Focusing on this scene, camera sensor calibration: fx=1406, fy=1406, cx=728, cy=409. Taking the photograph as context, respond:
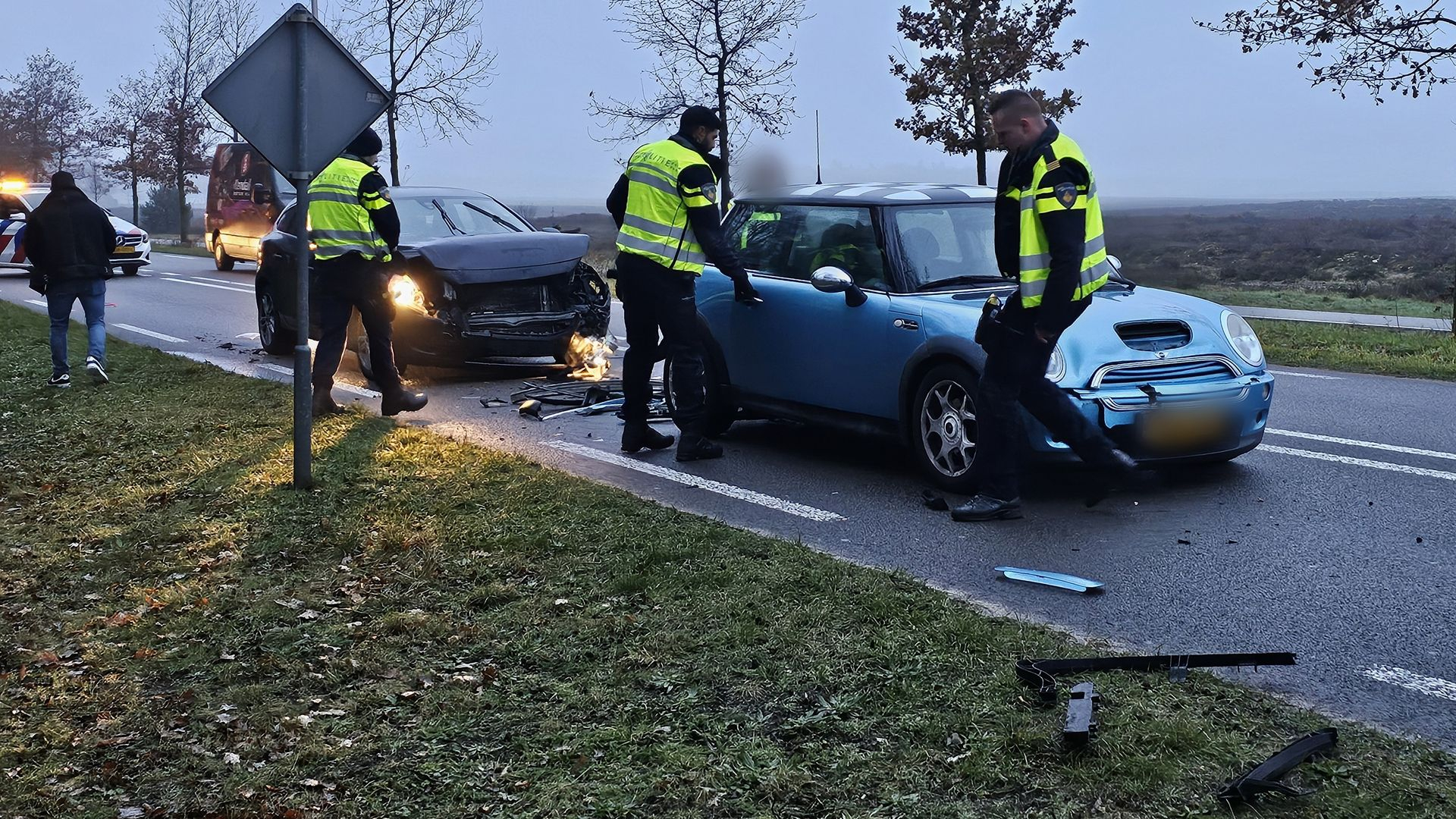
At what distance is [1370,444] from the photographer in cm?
811

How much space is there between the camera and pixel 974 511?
6473mm

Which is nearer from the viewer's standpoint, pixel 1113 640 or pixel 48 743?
pixel 48 743

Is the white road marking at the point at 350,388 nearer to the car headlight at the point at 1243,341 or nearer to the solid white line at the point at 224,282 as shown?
the car headlight at the point at 1243,341

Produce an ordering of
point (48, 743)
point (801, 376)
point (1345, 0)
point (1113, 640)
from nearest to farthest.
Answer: point (48, 743), point (1113, 640), point (801, 376), point (1345, 0)

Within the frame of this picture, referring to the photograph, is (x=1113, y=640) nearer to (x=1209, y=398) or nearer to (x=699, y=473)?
(x=1209, y=398)

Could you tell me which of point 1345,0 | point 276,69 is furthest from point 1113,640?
point 1345,0

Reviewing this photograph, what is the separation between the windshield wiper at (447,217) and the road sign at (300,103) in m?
4.67

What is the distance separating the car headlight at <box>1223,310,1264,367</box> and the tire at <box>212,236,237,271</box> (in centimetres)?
2397

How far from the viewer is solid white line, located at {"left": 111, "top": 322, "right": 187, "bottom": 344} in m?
15.2

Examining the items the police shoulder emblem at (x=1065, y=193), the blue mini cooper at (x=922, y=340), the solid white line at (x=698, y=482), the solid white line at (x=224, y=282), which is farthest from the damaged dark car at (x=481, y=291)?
the solid white line at (x=224, y=282)

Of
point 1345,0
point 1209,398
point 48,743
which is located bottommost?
point 48,743

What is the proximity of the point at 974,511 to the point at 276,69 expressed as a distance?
3979 mm

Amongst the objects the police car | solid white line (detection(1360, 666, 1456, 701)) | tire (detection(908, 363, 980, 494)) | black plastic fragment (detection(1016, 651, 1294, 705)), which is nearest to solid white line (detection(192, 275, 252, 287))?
the police car

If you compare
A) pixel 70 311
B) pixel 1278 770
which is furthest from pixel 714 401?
pixel 70 311
